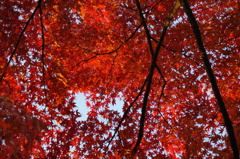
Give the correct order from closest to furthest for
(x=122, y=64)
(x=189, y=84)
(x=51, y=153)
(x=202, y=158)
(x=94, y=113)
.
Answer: (x=202, y=158) → (x=51, y=153) → (x=189, y=84) → (x=94, y=113) → (x=122, y=64)

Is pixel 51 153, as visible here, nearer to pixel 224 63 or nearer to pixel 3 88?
pixel 3 88

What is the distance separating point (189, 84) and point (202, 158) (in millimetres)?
2705

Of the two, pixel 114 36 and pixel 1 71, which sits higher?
pixel 114 36

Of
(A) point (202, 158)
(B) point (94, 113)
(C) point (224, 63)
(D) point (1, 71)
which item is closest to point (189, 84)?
(C) point (224, 63)

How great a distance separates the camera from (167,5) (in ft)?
28.5

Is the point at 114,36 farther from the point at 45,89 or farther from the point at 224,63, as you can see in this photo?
the point at 224,63

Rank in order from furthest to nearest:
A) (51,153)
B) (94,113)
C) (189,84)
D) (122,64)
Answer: (122,64), (94,113), (189,84), (51,153)

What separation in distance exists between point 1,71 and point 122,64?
4.72 meters

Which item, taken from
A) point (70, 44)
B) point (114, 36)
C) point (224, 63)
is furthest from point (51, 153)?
point (224, 63)

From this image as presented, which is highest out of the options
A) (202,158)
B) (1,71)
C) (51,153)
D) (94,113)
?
(94,113)

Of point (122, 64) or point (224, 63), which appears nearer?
point (224, 63)

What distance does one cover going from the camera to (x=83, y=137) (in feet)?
25.0

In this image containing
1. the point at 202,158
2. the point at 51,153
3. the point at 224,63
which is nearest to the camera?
the point at 202,158

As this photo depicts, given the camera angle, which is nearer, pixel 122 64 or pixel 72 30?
pixel 72 30
